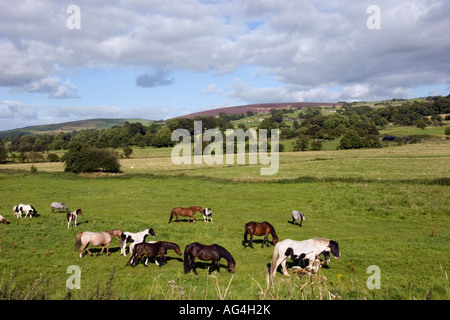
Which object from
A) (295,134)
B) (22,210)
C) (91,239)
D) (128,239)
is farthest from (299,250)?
(295,134)

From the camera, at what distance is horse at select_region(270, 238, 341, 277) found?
11.1 m

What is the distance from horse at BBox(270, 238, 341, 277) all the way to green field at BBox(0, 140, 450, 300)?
0.63 meters

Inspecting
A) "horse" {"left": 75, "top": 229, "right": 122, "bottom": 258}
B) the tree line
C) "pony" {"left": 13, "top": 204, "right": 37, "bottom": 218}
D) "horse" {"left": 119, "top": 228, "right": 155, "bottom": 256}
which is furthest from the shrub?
"horse" {"left": 119, "top": 228, "right": 155, "bottom": 256}

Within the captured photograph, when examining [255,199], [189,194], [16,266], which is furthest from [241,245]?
[189,194]

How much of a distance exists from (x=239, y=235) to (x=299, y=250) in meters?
6.41

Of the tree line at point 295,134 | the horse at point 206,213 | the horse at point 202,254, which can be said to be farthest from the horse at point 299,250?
the tree line at point 295,134

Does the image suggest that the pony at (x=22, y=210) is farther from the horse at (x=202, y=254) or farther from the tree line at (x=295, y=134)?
the tree line at (x=295, y=134)

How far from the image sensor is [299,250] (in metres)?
11.5

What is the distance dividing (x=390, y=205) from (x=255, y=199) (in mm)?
11951

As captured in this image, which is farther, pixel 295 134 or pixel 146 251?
pixel 295 134

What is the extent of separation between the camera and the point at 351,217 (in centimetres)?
2308

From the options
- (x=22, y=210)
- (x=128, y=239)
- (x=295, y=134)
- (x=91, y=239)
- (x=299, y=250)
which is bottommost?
(x=22, y=210)

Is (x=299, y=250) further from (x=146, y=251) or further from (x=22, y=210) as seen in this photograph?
(x=22, y=210)

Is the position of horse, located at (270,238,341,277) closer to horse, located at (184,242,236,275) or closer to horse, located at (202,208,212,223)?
horse, located at (184,242,236,275)
